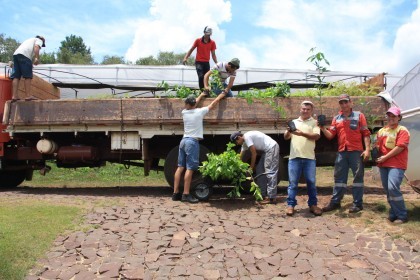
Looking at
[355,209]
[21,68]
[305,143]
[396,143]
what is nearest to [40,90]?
[21,68]

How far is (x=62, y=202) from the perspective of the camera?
6840 millimetres

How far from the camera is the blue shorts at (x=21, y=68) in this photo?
811cm

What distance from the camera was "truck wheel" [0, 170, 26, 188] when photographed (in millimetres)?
9503

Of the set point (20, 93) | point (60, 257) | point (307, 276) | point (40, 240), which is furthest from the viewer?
point (20, 93)

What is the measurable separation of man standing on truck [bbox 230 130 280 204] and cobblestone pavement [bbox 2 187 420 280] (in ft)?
2.37

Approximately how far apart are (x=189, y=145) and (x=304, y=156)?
1.95 m

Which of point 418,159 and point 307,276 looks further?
point 418,159

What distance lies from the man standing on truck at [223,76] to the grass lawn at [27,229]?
3305 millimetres

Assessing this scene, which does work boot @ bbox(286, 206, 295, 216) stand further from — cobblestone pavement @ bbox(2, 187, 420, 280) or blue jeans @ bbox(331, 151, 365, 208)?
blue jeans @ bbox(331, 151, 365, 208)

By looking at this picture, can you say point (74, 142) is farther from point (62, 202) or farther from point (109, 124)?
point (62, 202)

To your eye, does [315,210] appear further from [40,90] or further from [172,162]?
[40,90]

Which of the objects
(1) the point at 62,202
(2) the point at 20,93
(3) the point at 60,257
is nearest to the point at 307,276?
(3) the point at 60,257

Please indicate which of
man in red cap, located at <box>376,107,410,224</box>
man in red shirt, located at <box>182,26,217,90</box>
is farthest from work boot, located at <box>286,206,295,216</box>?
man in red shirt, located at <box>182,26,217,90</box>

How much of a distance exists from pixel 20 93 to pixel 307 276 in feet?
21.9
